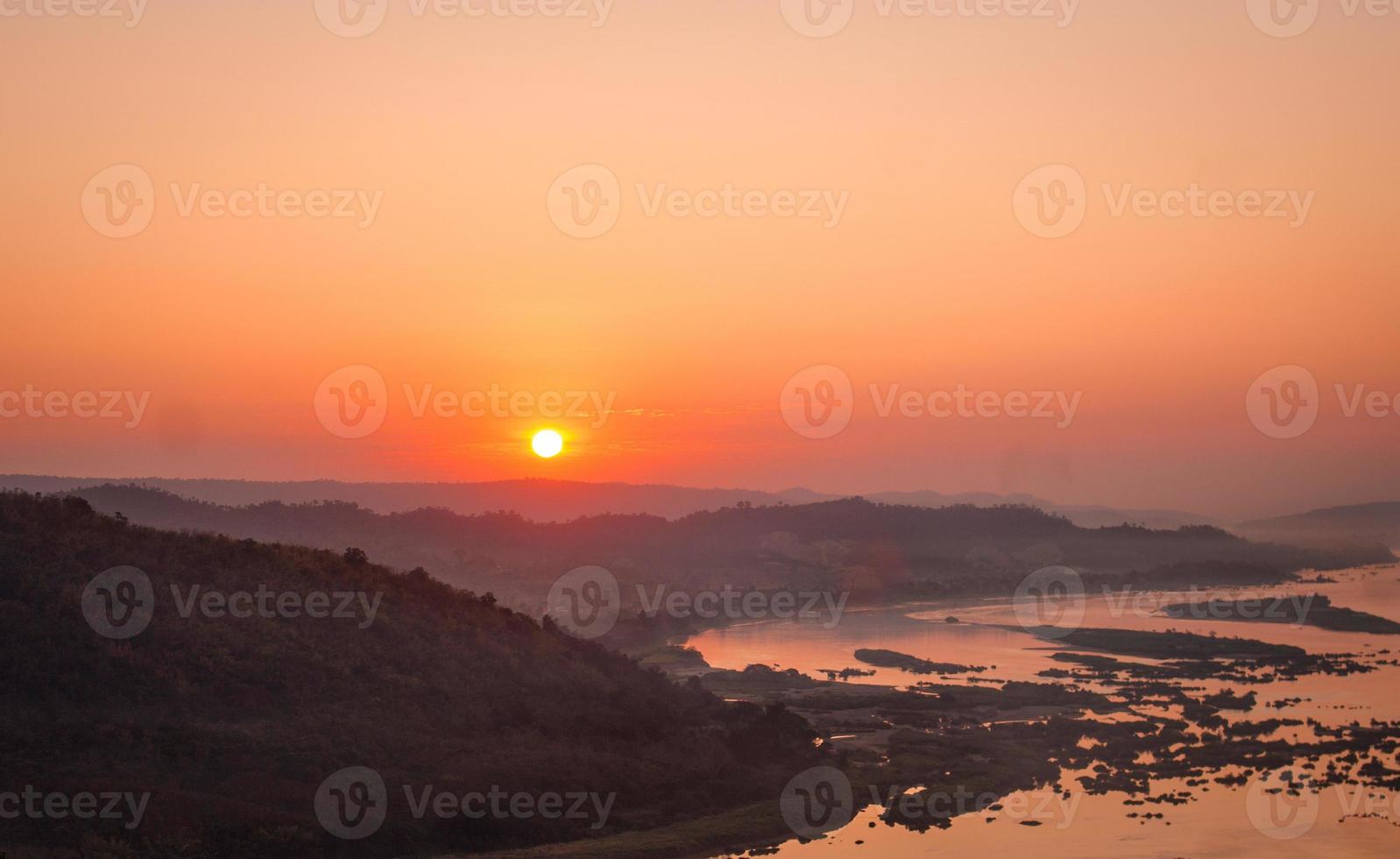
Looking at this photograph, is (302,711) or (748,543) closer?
(302,711)

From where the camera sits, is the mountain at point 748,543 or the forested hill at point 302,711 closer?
the forested hill at point 302,711

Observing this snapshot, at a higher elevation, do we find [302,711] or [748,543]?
[748,543]

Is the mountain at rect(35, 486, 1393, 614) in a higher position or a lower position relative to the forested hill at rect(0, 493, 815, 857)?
higher

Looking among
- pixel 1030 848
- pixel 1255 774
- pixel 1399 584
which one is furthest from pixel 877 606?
pixel 1030 848

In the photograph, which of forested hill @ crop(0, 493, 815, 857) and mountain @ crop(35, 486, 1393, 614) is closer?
forested hill @ crop(0, 493, 815, 857)
